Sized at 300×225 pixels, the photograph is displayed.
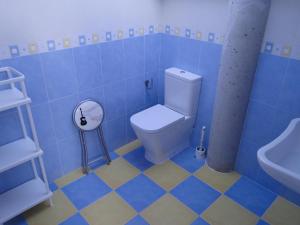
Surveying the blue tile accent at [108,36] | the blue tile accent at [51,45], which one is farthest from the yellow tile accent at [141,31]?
the blue tile accent at [51,45]

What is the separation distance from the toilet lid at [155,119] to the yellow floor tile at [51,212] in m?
0.81

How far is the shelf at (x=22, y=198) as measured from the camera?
1605 mm

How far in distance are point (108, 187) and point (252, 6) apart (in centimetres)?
165

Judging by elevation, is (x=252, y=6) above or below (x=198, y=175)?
above

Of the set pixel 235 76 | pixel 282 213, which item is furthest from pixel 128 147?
pixel 282 213

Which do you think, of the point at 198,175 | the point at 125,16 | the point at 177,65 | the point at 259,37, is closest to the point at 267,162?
the point at 259,37

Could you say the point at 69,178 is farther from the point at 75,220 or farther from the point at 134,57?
the point at 134,57

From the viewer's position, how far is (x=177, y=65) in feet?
7.50

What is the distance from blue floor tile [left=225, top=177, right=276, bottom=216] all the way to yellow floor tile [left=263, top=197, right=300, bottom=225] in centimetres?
4

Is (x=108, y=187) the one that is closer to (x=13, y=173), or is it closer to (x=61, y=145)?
(x=61, y=145)

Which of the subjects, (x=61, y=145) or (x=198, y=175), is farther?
(x=198, y=175)

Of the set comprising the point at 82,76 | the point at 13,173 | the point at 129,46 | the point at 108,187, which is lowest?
the point at 108,187

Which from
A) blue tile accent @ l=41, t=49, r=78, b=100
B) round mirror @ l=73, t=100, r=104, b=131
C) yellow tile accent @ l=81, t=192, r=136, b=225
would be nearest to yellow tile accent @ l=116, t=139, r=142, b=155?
round mirror @ l=73, t=100, r=104, b=131

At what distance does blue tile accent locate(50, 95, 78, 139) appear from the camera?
1849 mm
